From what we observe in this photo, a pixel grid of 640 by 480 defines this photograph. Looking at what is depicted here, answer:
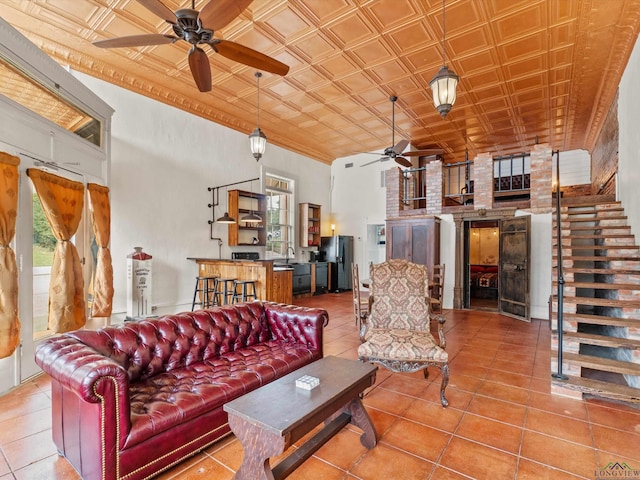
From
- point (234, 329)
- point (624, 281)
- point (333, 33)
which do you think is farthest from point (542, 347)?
point (333, 33)

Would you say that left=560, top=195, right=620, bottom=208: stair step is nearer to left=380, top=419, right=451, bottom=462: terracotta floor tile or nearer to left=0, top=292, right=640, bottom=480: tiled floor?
left=0, top=292, right=640, bottom=480: tiled floor

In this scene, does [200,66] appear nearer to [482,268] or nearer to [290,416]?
[290,416]

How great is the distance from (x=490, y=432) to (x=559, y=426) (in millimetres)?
582

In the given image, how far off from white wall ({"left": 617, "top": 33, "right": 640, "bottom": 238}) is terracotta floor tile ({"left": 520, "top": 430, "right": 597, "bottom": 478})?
3674 mm

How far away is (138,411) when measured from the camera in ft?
5.89

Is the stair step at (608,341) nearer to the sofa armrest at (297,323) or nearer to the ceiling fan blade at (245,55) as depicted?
the sofa armrest at (297,323)

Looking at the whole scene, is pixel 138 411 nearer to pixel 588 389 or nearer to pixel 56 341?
pixel 56 341

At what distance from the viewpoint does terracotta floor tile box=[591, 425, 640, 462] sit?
6.88 feet

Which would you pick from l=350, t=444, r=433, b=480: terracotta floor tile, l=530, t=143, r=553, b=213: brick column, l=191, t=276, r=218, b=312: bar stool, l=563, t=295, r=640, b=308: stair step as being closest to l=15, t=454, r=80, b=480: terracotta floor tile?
l=350, t=444, r=433, b=480: terracotta floor tile

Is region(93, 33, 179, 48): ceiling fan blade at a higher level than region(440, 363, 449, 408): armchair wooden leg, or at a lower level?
higher

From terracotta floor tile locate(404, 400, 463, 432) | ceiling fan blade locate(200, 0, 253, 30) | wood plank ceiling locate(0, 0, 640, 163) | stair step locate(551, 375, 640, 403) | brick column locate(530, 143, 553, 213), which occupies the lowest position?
terracotta floor tile locate(404, 400, 463, 432)

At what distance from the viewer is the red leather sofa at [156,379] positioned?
1.63 meters

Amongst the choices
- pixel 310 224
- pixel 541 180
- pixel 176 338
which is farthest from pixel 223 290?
pixel 541 180

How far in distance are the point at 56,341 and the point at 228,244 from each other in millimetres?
5035
